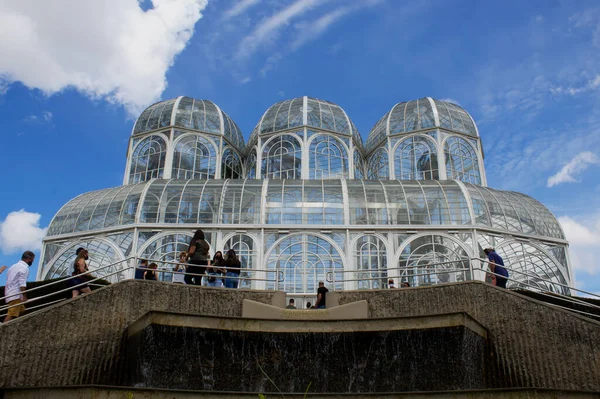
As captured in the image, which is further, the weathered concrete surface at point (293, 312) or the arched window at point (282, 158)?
the arched window at point (282, 158)

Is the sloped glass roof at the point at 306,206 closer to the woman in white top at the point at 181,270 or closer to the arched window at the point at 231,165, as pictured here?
the woman in white top at the point at 181,270

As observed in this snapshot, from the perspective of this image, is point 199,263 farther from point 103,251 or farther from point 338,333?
point 103,251

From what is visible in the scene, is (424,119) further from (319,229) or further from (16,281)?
(16,281)

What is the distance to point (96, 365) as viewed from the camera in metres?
12.3

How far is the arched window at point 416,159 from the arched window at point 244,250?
13.3 metres

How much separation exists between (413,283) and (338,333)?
1274 centimetres

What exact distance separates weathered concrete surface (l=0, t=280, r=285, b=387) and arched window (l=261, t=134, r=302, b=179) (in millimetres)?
20232

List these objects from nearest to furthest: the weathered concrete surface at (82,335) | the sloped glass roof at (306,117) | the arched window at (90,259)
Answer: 1. the weathered concrete surface at (82,335)
2. the arched window at (90,259)
3. the sloped glass roof at (306,117)

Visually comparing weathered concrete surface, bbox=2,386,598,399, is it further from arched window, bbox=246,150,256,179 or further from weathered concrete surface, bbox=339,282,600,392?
arched window, bbox=246,150,256,179

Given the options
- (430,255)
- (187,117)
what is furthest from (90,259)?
(430,255)

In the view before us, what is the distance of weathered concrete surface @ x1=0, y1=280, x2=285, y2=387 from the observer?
11336mm

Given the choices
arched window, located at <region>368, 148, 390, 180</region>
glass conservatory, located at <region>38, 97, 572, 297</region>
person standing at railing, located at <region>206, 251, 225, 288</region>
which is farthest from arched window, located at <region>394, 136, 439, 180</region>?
person standing at railing, located at <region>206, 251, 225, 288</region>

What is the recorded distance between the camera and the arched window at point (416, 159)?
34.3 meters

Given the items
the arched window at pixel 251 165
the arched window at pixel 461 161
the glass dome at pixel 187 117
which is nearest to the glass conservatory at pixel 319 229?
the arched window at pixel 461 161
